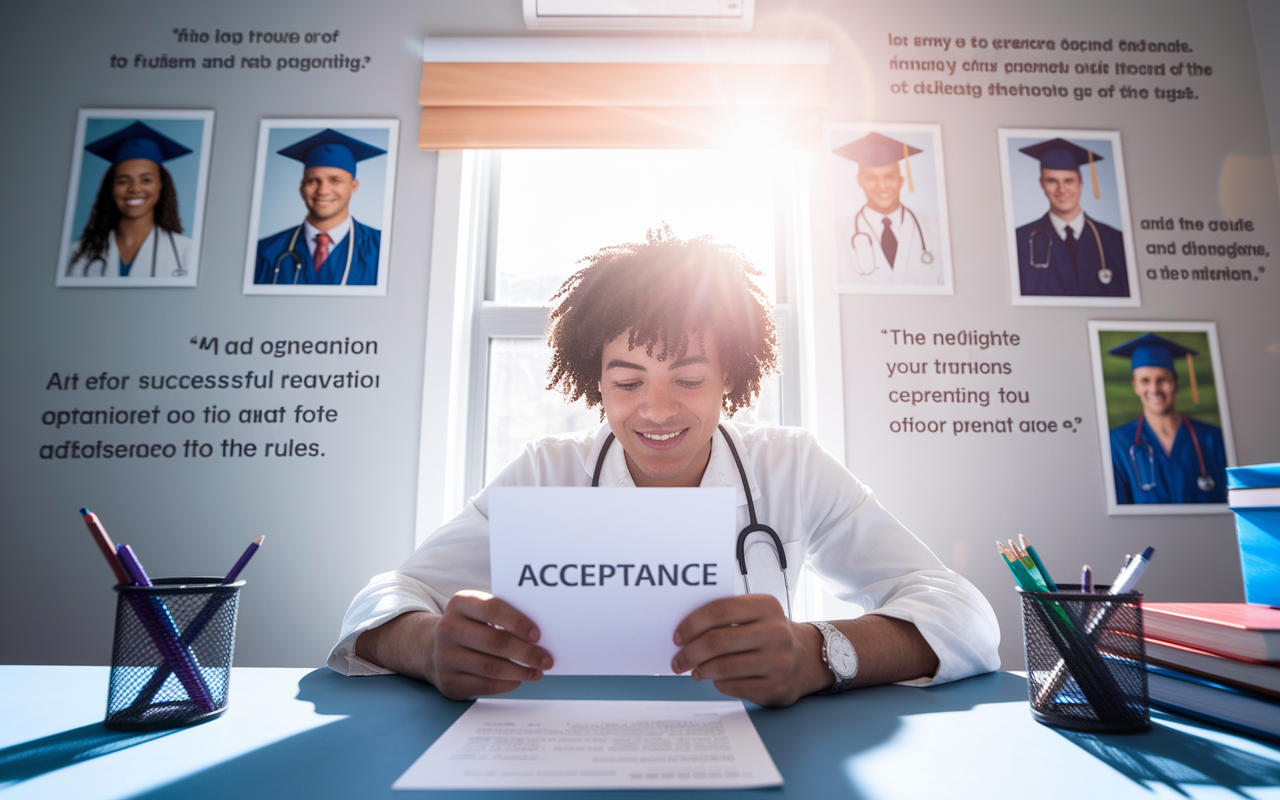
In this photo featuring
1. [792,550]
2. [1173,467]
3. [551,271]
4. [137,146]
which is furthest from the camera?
[551,271]

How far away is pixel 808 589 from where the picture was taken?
5.64 feet

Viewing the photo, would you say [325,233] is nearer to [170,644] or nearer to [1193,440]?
[170,644]

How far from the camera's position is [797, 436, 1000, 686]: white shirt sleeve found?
781 millimetres

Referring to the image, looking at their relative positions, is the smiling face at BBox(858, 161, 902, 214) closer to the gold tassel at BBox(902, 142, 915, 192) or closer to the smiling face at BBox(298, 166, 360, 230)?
the gold tassel at BBox(902, 142, 915, 192)

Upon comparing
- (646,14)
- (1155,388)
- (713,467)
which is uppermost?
(646,14)

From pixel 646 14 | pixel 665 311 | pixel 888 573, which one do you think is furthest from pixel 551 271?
pixel 888 573

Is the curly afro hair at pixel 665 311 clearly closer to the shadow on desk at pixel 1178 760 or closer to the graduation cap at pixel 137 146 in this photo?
the shadow on desk at pixel 1178 760

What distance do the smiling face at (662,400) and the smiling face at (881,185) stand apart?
1.00m

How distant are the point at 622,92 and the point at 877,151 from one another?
812 millimetres

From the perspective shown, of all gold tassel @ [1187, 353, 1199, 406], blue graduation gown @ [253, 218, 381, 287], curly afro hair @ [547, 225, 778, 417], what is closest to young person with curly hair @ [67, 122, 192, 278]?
blue graduation gown @ [253, 218, 381, 287]

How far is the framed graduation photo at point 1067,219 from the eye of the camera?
1.78 meters

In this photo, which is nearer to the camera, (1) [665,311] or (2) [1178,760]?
(2) [1178,760]

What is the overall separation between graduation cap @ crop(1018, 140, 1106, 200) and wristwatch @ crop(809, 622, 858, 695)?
71.6 inches

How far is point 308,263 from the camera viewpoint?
1771 mm
